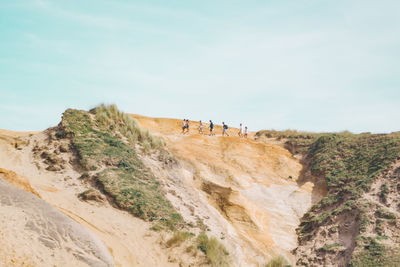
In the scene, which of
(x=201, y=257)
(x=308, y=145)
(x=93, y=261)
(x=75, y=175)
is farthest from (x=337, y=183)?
(x=93, y=261)

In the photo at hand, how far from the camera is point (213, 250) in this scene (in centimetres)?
1576

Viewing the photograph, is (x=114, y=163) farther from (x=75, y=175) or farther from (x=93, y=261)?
(x=93, y=261)

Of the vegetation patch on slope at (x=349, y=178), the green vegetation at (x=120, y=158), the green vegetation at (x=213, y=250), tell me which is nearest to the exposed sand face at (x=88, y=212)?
the green vegetation at (x=120, y=158)

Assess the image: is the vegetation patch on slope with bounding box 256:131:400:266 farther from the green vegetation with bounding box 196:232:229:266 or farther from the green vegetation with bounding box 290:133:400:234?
the green vegetation with bounding box 196:232:229:266

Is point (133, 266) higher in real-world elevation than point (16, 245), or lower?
lower

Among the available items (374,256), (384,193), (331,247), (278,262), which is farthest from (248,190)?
(374,256)

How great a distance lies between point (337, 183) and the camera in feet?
79.0

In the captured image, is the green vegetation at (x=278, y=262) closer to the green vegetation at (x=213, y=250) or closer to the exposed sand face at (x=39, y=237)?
the green vegetation at (x=213, y=250)

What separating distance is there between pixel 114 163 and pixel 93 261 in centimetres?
890

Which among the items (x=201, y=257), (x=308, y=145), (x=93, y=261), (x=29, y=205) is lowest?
(x=201, y=257)

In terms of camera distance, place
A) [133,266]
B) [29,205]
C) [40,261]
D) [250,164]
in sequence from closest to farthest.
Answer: [40,261], [29,205], [133,266], [250,164]

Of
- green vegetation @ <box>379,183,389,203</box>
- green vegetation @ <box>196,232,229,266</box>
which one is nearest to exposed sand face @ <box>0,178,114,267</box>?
green vegetation @ <box>196,232,229,266</box>

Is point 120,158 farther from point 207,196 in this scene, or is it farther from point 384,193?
point 384,193

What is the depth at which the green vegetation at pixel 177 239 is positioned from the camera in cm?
1561
